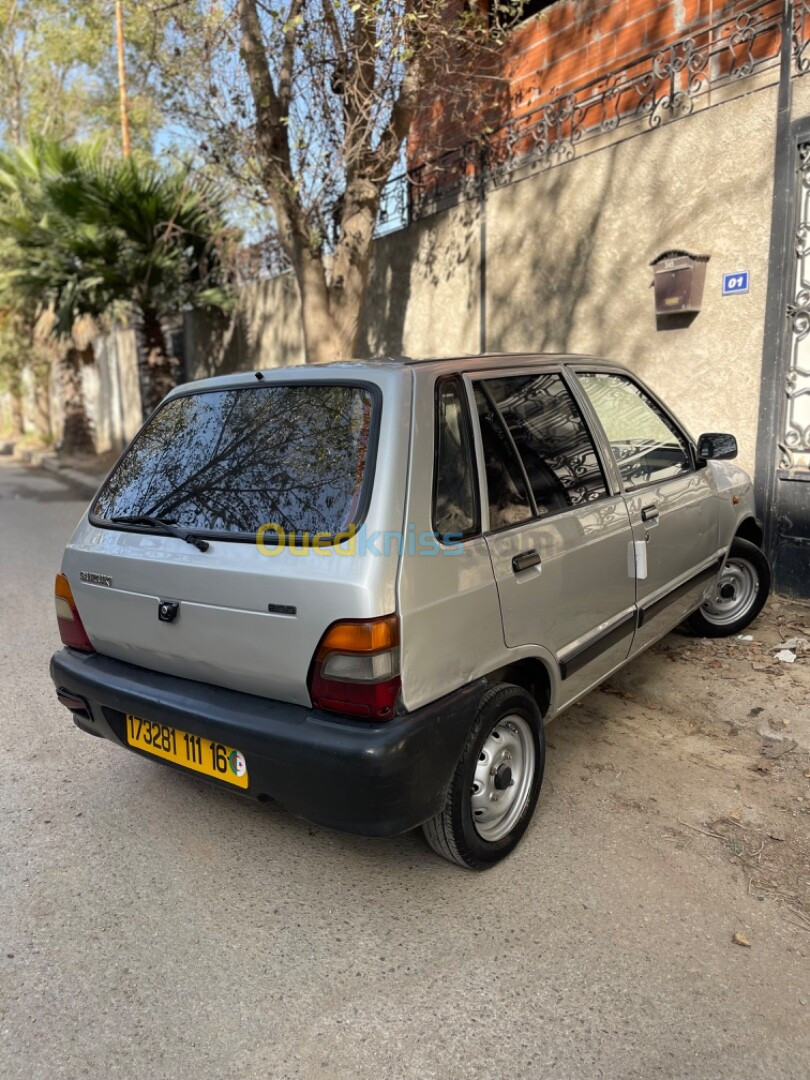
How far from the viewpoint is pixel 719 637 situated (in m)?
4.92

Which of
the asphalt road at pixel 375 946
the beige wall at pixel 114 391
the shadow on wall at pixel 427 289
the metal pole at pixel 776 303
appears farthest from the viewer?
the beige wall at pixel 114 391

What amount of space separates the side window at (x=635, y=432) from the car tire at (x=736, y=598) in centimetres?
114

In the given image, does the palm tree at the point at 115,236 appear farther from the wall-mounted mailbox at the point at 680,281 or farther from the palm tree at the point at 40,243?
the wall-mounted mailbox at the point at 680,281

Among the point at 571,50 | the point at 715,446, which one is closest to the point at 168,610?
the point at 715,446

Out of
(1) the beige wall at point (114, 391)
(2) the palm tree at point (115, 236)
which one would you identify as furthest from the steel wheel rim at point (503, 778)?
(1) the beige wall at point (114, 391)

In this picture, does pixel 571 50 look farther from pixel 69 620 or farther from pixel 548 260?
pixel 69 620

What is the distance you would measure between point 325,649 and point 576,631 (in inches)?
46.3

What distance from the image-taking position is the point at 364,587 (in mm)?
2213

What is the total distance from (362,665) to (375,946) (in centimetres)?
91

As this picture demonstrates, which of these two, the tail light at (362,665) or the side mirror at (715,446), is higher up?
the side mirror at (715,446)

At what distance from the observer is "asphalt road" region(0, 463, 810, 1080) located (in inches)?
79.6

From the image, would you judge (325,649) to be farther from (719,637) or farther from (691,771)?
(719,637)

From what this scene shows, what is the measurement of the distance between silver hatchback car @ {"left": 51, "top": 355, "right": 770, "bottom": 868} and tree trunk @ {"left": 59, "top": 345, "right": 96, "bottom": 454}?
13523mm

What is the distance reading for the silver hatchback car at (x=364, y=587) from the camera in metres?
2.29
